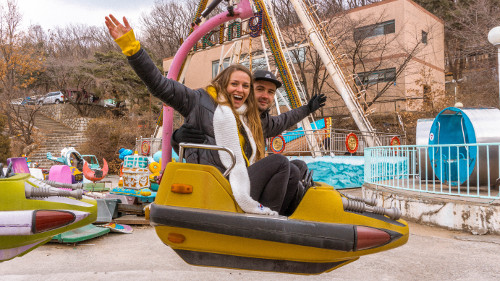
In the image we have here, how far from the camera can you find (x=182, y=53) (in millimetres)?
7230

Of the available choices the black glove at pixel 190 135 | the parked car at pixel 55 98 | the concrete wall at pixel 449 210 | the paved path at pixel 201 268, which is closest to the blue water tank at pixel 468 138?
the concrete wall at pixel 449 210

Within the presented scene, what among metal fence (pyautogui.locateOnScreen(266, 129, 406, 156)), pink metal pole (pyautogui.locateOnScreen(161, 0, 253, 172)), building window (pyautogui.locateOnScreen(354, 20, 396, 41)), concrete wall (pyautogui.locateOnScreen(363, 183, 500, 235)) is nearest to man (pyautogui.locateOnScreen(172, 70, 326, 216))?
pink metal pole (pyautogui.locateOnScreen(161, 0, 253, 172))

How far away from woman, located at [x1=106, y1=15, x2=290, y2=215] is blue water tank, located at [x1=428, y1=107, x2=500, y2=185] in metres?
5.01

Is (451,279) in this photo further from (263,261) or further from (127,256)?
(127,256)

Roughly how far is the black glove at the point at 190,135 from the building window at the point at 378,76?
18078 millimetres

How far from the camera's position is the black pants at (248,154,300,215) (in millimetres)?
2516

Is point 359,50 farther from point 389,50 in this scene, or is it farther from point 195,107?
point 195,107

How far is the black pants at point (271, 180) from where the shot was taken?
8.25 ft

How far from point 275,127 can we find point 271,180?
3.29ft

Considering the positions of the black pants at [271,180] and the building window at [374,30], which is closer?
the black pants at [271,180]

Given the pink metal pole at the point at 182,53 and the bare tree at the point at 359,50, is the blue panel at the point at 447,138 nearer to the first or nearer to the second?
the pink metal pole at the point at 182,53

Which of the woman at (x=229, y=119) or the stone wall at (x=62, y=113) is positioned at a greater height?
the stone wall at (x=62, y=113)

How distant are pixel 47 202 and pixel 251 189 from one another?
5.30 ft

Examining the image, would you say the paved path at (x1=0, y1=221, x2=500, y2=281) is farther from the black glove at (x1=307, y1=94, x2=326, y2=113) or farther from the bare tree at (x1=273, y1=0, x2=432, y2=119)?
the bare tree at (x1=273, y1=0, x2=432, y2=119)
